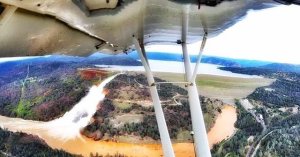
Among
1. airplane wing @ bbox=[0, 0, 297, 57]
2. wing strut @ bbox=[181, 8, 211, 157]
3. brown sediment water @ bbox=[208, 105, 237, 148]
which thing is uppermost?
airplane wing @ bbox=[0, 0, 297, 57]

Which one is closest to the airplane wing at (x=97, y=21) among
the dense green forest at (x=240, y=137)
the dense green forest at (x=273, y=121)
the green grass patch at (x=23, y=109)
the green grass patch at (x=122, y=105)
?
the green grass patch at (x=122, y=105)

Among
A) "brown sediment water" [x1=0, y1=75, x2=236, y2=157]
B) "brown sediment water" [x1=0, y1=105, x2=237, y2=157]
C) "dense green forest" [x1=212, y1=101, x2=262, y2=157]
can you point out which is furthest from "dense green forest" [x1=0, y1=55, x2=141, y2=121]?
"dense green forest" [x1=212, y1=101, x2=262, y2=157]

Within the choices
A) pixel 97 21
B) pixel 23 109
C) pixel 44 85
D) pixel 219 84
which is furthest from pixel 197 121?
pixel 44 85

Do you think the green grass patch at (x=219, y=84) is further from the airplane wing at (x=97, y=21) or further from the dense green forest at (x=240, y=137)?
the airplane wing at (x=97, y=21)

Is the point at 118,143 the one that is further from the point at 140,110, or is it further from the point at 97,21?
the point at 97,21

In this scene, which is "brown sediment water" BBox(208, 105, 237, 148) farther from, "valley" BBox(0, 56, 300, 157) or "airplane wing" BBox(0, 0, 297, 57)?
"airplane wing" BBox(0, 0, 297, 57)

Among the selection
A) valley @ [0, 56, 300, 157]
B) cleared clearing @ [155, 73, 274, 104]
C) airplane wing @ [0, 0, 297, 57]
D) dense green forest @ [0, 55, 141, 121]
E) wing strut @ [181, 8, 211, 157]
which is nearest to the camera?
airplane wing @ [0, 0, 297, 57]

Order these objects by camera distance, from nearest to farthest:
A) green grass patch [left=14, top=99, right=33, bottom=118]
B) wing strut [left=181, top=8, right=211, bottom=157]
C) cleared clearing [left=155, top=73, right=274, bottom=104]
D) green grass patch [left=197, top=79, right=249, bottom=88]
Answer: wing strut [left=181, top=8, right=211, bottom=157] < cleared clearing [left=155, top=73, right=274, bottom=104] < green grass patch [left=197, top=79, right=249, bottom=88] < green grass patch [left=14, top=99, right=33, bottom=118]

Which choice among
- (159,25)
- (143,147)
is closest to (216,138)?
(143,147)
